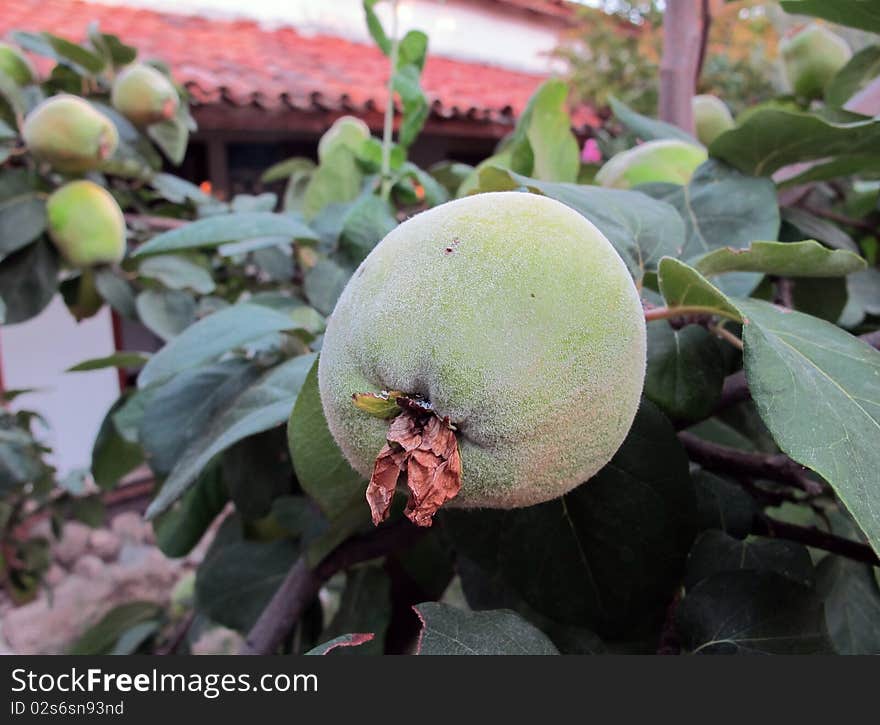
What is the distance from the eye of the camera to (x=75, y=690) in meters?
0.31

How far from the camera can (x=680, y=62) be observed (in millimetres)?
801

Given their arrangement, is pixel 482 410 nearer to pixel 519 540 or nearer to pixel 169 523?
pixel 519 540

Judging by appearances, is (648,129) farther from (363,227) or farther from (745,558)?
(745,558)

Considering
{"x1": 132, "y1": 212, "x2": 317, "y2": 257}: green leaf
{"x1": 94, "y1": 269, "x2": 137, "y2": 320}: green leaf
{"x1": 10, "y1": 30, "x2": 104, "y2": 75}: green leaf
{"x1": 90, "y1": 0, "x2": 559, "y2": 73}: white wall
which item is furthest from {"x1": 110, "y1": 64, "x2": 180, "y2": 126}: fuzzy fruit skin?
{"x1": 90, "y1": 0, "x2": 559, "y2": 73}: white wall

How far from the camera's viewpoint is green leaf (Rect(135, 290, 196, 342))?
0.92 m

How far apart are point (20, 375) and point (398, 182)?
2.70 meters

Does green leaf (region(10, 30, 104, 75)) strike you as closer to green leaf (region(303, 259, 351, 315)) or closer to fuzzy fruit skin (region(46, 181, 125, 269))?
fuzzy fruit skin (region(46, 181, 125, 269))

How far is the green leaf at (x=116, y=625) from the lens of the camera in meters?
1.28

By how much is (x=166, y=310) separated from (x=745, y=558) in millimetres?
771

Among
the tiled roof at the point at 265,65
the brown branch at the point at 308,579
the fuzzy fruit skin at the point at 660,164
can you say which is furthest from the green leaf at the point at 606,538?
the tiled roof at the point at 265,65

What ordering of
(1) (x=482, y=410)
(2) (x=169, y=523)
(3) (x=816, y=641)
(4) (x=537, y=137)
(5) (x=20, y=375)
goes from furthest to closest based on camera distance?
(5) (x=20, y=375) < (2) (x=169, y=523) < (4) (x=537, y=137) < (3) (x=816, y=641) < (1) (x=482, y=410)

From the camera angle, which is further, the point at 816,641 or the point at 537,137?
the point at 537,137

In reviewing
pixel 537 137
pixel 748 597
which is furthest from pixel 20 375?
A: pixel 748 597

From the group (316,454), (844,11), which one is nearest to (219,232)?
(316,454)
